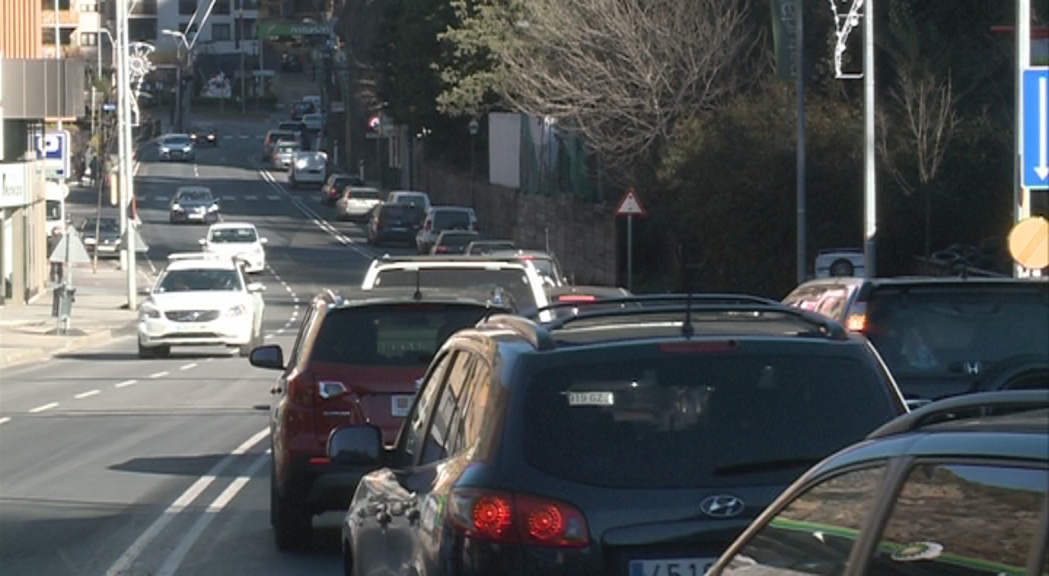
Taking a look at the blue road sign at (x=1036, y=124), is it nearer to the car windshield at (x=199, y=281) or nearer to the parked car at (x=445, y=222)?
the car windshield at (x=199, y=281)

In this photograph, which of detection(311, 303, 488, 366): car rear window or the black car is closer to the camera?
the black car

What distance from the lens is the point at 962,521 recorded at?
334 cm

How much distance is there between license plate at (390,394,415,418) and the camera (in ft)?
35.6

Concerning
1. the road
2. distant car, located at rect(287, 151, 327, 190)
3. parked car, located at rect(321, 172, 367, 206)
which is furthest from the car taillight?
distant car, located at rect(287, 151, 327, 190)

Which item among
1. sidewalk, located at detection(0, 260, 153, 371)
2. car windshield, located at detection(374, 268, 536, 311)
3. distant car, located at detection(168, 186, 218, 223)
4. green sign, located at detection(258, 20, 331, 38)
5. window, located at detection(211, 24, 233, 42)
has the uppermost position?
window, located at detection(211, 24, 233, 42)

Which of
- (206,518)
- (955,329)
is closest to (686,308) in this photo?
(955,329)

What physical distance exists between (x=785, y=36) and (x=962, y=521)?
30865mm

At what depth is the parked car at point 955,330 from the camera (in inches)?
457

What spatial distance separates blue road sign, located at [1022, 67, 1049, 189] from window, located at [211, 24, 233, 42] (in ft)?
529

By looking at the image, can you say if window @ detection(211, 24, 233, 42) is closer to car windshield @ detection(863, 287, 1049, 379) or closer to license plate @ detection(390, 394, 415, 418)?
car windshield @ detection(863, 287, 1049, 379)

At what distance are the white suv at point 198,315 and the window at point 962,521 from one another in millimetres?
29292

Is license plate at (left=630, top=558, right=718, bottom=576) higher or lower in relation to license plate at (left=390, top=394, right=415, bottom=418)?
higher

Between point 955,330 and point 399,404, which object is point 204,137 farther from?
point 399,404

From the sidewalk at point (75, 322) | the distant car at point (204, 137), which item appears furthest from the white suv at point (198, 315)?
the distant car at point (204, 137)
